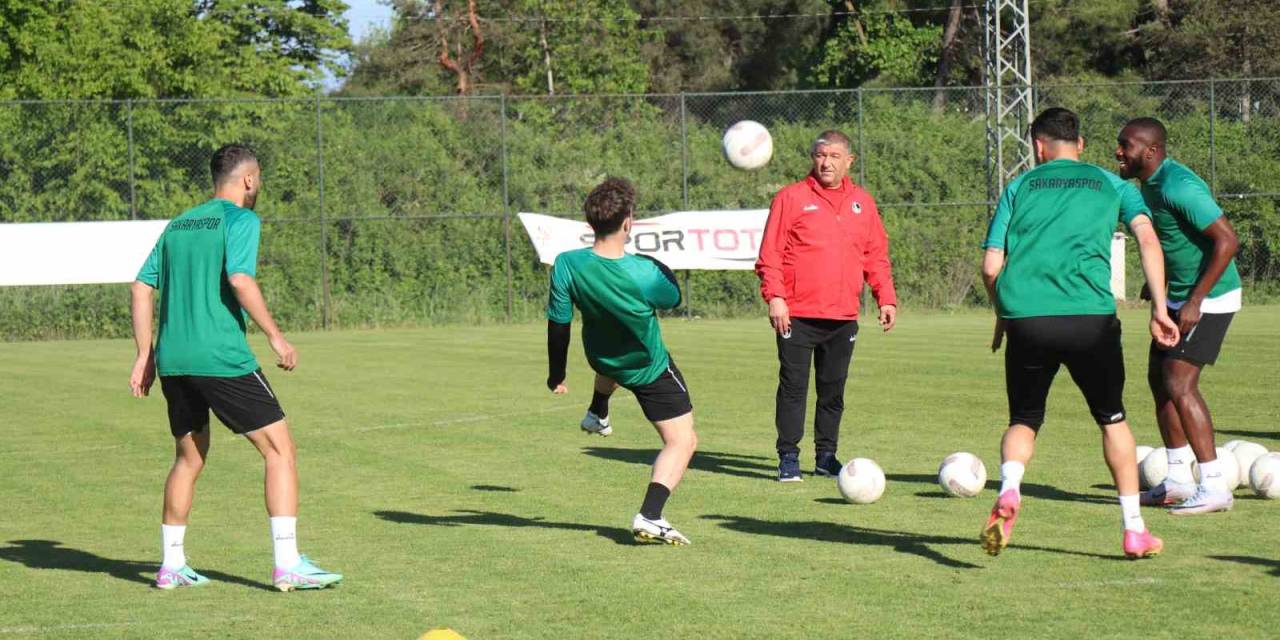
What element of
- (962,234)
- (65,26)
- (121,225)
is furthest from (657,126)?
(65,26)

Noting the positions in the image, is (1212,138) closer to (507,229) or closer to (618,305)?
(507,229)

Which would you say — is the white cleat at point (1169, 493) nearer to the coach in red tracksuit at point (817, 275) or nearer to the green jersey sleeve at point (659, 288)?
the coach in red tracksuit at point (817, 275)

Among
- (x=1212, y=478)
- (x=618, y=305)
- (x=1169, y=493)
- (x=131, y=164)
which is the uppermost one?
(x=131, y=164)

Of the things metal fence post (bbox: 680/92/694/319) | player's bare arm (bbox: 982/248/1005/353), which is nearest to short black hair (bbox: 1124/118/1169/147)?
player's bare arm (bbox: 982/248/1005/353)

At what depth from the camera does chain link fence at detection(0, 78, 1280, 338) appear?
27.5m

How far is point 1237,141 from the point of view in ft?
100.0

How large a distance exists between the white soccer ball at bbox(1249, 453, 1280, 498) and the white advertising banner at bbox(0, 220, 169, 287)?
1961cm

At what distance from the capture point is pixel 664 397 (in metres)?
7.89

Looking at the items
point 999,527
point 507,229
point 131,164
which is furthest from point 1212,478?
point 131,164

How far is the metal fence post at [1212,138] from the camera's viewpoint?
2848 cm

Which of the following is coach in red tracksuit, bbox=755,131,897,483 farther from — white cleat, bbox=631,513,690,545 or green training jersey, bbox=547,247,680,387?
white cleat, bbox=631,513,690,545

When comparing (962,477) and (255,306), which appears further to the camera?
(962,477)

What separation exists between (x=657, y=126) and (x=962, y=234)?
20.4 ft

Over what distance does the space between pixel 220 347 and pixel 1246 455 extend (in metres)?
5.54
